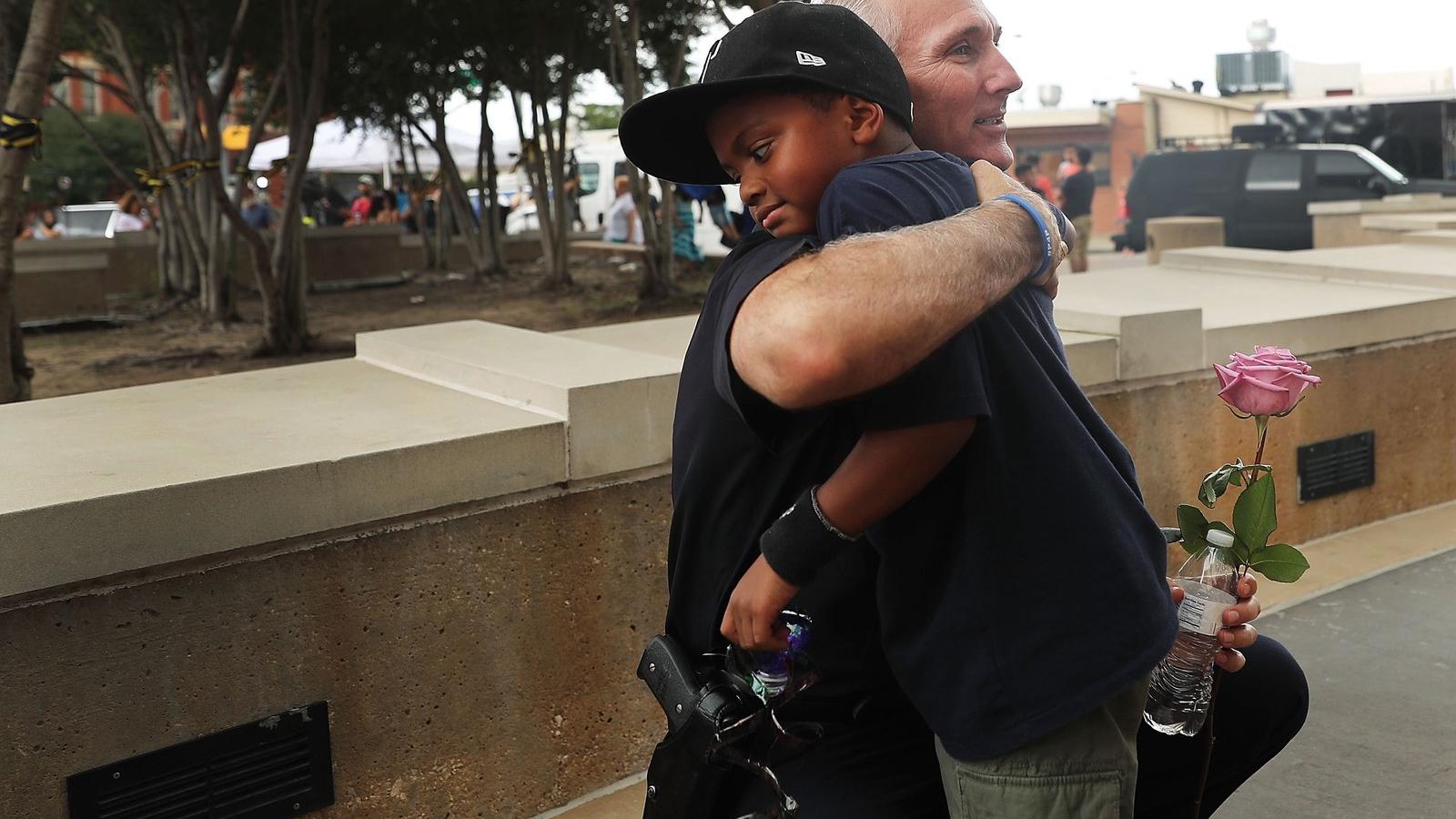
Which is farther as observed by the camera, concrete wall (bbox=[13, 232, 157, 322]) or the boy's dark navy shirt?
concrete wall (bbox=[13, 232, 157, 322])

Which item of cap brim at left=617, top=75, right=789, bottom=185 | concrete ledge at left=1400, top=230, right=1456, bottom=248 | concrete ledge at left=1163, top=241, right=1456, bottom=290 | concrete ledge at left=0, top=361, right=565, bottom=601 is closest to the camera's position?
cap brim at left=617, top=75, right=789, bottom=185

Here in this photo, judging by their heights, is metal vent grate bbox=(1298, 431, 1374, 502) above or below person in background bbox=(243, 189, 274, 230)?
below

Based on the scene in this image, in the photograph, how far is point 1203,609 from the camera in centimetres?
198

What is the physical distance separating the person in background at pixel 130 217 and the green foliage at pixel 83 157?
1720cm

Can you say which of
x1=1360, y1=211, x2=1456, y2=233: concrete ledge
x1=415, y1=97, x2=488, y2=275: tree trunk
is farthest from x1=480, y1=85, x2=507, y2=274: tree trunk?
x1=1360, y1=211, x2=1456, y2=233: concrete ledge

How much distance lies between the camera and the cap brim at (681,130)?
1.70m

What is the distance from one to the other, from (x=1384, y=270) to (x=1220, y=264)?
90 centimetres

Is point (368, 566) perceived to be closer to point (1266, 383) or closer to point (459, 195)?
point (1266, 383)

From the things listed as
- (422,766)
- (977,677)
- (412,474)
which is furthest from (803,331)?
(422,766)

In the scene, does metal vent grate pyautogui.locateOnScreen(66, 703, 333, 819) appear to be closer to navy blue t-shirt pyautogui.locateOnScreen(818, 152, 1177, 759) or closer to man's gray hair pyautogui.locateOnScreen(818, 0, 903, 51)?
navy blue t-shirt pyautogui.locateOnScreen(818, 152, 1177, 759)

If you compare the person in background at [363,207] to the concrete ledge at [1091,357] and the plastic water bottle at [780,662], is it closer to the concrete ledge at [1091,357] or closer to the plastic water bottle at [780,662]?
the concrete ledge at [1091,357]

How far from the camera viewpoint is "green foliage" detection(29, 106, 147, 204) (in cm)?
4322

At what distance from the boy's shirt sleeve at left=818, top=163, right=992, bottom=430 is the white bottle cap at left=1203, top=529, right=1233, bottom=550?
652mm

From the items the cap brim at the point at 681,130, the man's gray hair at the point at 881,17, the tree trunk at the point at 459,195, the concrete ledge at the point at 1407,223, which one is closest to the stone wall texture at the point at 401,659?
the cap brim at the point at 681,130
